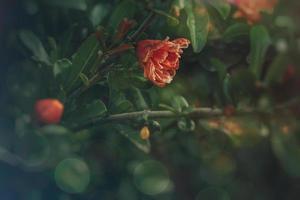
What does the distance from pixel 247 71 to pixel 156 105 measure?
202mm

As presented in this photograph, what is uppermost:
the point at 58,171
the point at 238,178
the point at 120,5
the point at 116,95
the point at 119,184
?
the point at 120,5

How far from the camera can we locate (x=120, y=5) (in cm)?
108

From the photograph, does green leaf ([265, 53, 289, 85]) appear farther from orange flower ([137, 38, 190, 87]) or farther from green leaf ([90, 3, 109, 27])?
green leaf ([90, 3, 109, 27])

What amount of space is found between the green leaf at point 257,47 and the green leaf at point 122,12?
26 cm

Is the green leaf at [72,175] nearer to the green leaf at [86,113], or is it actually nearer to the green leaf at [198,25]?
the green leaf at [86,113]

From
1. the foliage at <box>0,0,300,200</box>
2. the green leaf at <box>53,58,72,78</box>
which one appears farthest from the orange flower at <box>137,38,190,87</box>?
the green leaf at <box>53,58,72,78</box>

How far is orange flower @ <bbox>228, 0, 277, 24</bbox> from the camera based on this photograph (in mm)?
1214

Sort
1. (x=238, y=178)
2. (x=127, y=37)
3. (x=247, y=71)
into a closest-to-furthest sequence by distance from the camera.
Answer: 1. (x=127, y=37)
2. (x=247, y=71)
3. (x=238, y=178)

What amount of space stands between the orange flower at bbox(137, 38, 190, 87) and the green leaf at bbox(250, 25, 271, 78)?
0.53 ft

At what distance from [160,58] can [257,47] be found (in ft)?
0.76

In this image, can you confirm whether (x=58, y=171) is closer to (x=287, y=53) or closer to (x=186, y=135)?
(x=186, y=135)

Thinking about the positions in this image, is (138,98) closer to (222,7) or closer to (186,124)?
(186,124)

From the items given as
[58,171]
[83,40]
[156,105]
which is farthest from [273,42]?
[58,171]

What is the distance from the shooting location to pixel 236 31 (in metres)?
1.20
